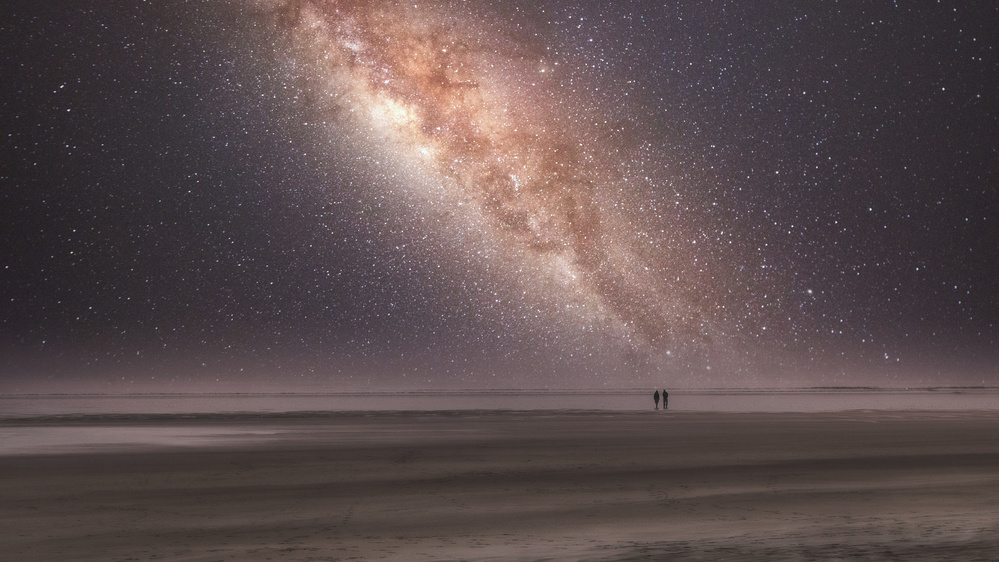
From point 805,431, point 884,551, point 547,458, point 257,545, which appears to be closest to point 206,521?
point 257,545

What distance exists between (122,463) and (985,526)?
17.2 m

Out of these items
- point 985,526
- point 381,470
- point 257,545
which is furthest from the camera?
point 381,470

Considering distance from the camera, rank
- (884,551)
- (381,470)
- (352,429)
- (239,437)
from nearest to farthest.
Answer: (884,551) → (381,470) → (239,437) → (352,429)

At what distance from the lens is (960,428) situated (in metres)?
32.0

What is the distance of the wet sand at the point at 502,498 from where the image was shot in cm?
1024

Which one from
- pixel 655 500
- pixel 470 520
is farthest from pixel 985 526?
pixel 470 520

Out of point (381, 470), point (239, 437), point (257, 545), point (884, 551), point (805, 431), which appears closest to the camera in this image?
point (884, 551)

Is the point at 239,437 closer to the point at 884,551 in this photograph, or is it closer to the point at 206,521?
the point at 206,521

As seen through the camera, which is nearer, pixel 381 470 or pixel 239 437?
pixel 381 470

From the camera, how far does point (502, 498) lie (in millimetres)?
14445

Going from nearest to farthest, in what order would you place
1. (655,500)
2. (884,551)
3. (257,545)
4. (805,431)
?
(884,551) < (257,545) < (655,500) < (805,431)

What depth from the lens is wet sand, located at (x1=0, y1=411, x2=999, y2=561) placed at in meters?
10.2

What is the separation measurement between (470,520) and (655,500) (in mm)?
3476

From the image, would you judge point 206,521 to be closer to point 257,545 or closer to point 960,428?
point 257,545
